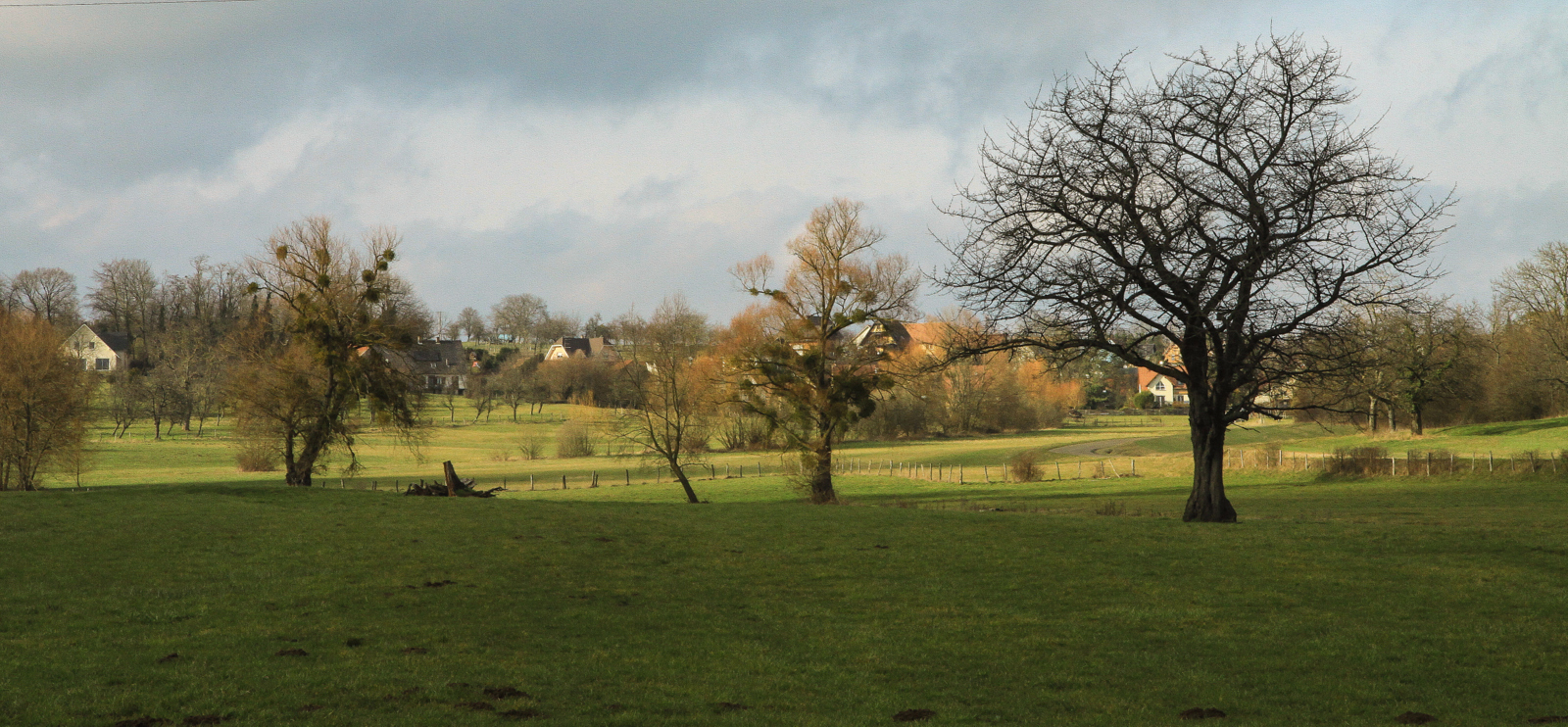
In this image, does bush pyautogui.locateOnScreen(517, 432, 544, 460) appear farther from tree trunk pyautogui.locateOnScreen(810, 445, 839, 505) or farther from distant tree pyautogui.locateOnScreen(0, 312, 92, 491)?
tree trunk pyautogui.locateOnScreen(810, 445, 839, 505)

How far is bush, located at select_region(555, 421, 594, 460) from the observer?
249ft

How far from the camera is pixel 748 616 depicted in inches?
475

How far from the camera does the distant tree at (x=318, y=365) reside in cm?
3666

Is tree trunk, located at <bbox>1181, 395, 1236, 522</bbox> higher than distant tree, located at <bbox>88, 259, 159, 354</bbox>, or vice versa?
distant tree, located at <bbox>88, 259, 159, 354</bbox>

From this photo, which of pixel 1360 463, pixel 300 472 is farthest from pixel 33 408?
pixel 1360 463

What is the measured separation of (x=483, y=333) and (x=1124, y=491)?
138327mm

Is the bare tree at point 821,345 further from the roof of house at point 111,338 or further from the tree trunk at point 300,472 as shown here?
the roof of house at point 111,338

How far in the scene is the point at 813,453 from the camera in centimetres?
3462

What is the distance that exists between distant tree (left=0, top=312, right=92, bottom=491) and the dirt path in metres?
55.6

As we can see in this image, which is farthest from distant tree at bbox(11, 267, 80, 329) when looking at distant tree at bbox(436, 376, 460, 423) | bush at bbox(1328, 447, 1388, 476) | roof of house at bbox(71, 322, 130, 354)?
bush at bbox(1328, 447, 1388, 476)

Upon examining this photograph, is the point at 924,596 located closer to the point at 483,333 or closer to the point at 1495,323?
the point at 1495,323

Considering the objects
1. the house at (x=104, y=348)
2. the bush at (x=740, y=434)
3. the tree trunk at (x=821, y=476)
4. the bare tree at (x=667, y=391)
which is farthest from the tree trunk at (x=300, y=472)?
the house at (x=104, y=348)

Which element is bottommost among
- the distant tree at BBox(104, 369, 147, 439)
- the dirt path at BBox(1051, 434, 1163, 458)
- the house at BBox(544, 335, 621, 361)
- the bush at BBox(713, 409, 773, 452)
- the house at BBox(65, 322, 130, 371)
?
the dirt path at BBox(1051, 434, 1163, 458)

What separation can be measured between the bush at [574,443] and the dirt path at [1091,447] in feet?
116
